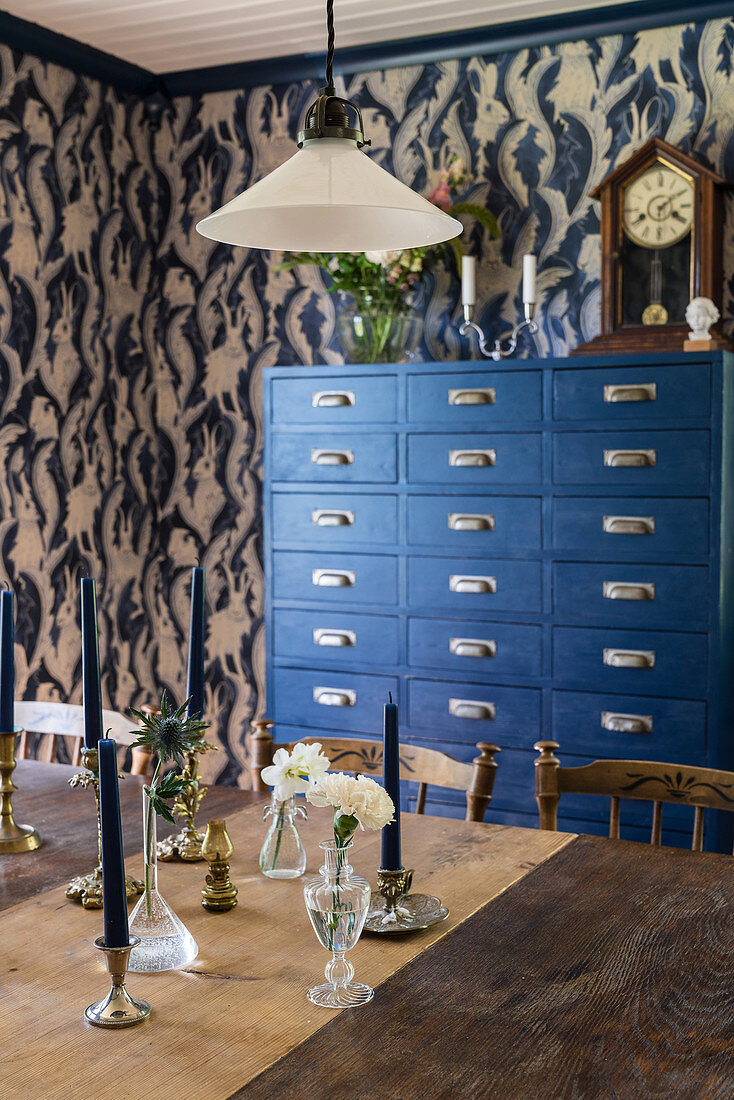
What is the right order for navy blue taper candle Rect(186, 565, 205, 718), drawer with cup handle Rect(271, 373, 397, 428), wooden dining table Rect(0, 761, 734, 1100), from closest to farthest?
1. wooden dining table Rect(0, 761, 734, 1100)
2. navy blue taper candle Rect(186, 565, 205, 718)
3. drawer with cup handle Rect(271, 373, 397, 428)

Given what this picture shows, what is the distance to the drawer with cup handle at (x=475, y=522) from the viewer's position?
3049mm

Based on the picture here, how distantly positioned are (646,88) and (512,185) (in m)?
0.48

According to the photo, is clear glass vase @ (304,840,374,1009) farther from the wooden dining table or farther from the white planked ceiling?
the white planked ceiling

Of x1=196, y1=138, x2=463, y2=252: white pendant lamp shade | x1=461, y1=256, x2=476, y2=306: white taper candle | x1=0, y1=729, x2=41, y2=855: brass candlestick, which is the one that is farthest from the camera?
x1=461, y1=256, x2=476, y2=306: white taper candle

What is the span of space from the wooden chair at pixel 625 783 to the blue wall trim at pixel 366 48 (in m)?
2.31

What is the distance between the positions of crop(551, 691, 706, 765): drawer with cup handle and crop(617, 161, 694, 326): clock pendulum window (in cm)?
108

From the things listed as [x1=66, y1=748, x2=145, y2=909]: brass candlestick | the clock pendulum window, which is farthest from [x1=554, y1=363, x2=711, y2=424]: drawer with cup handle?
[x1=66, y1=748, x2=145, y2=909]: brass candlestick

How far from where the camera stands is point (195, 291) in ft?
13.4

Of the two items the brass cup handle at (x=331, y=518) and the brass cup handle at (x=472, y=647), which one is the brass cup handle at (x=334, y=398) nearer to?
the brass cup handle at (x=331, y=518)

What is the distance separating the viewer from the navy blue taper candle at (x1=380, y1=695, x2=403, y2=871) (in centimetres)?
134

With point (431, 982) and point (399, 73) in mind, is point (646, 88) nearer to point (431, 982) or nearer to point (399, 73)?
point (399, 73)

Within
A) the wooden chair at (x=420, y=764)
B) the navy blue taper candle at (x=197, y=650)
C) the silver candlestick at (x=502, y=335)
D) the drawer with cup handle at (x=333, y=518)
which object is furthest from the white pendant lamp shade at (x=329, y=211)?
the silver candlestick at (x=502, y=335)

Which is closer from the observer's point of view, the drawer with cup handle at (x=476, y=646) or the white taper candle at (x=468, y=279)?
the drawer with cup handle at (x=476, y=646)

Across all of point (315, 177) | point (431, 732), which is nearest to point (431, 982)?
point (315, 177)
